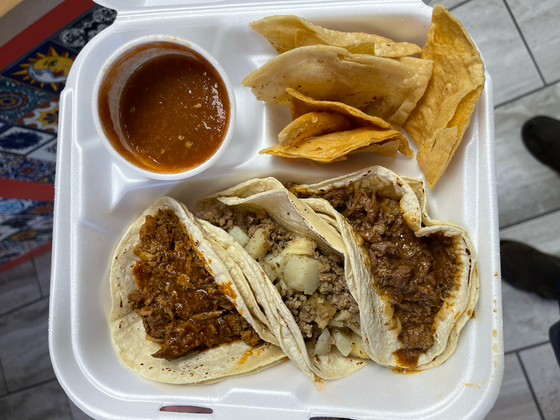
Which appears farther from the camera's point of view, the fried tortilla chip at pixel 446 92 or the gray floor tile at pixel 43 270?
the gray floor tile at pixel 43 270

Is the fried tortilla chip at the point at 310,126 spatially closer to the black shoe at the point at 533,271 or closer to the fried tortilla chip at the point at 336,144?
the fried tortilla chip at the point at 336,144

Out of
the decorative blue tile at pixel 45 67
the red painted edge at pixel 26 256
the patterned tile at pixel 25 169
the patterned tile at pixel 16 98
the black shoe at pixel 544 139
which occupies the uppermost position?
the decorative blue tile at pixel 45 67

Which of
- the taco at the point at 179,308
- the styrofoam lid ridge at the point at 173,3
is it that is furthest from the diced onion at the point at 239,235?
the styrofoam lid ridge at the point at 173,3

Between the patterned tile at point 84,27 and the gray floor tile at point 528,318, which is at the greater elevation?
the patterned tile at point 84,27

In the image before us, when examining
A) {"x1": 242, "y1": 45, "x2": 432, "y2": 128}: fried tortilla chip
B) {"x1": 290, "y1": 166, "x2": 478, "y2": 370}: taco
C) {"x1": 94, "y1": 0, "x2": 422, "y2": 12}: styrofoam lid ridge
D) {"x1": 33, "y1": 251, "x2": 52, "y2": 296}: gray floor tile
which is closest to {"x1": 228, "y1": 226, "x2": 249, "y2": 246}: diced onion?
{"x1": 290, "y1": 166, "x2": 478, "y2": 370}: taco

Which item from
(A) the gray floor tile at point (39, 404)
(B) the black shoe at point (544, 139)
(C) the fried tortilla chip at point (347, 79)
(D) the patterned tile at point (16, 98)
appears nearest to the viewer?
(C) the fried tortilla chip at point (347, 79)

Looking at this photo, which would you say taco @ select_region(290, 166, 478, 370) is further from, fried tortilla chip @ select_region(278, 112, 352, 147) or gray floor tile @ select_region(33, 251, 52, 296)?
gray floor tile @ select_region(33, 251, 52, 296)
